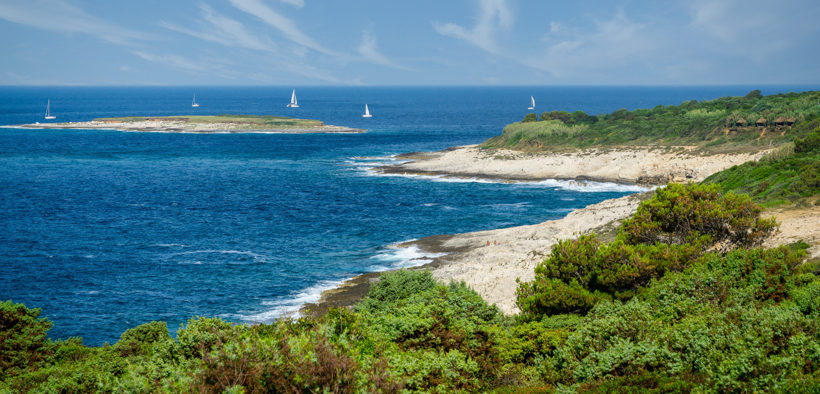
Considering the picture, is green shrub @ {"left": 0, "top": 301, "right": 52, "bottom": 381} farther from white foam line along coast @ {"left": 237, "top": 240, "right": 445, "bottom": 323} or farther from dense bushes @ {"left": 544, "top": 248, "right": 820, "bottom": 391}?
dense bushes @ {"left": 544, "top": 248, "right": 820, "bottom": 391}

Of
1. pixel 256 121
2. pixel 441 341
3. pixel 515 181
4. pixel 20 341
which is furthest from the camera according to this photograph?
pixel 256 121

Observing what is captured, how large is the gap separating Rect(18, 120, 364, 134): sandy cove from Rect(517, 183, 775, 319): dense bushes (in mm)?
119293

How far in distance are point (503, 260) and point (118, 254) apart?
89.8ft

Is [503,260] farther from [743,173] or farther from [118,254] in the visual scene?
[118,254]

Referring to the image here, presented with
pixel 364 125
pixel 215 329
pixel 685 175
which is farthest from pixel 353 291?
pixel 364 125

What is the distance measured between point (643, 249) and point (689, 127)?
217ft

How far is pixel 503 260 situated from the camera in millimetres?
35406

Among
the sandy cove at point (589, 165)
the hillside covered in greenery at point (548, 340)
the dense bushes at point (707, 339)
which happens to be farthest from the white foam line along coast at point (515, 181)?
the dense bushes at point (707, 339)

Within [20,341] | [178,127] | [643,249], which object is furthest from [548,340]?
[178,127]

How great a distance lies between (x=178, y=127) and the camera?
486ft

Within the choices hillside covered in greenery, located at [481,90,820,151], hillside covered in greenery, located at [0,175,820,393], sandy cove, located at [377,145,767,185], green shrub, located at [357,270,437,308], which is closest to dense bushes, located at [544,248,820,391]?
hillside covered in greenery, located at [0,175,820,393]

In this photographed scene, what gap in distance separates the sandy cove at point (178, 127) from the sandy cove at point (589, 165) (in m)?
61.2

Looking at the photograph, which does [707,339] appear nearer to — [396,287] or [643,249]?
[643,249]

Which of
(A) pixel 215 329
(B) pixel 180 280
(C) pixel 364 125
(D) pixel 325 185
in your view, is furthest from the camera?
(C) pixel 364 125
